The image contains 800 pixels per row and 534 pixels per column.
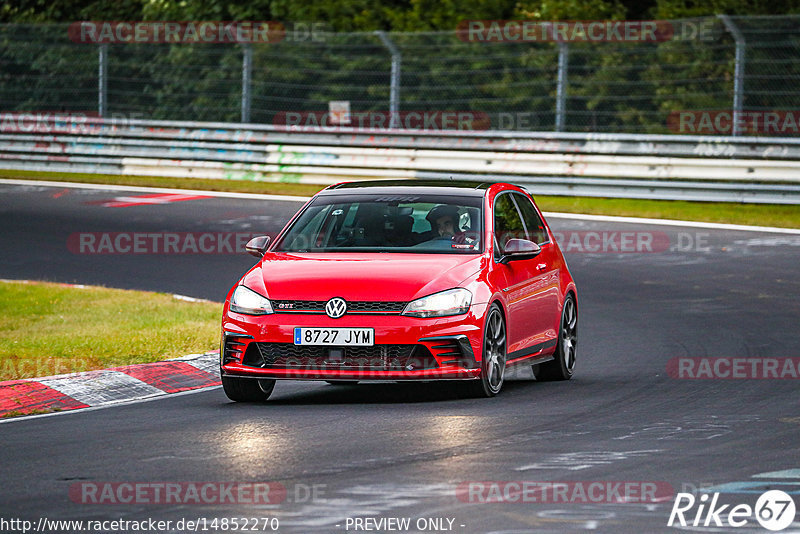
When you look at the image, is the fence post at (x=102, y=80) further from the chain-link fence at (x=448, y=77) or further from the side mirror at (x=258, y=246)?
the side mirror at (x=258, y=246)

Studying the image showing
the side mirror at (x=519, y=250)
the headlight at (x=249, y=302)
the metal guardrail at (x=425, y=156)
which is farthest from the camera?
the metal guardrail at (x=425, y=156)

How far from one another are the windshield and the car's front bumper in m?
0.91

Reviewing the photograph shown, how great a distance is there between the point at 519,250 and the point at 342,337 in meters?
1.63

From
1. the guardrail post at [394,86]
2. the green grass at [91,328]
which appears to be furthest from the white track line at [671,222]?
the green grass at [91,328]

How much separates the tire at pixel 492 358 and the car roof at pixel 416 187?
4.15 feet

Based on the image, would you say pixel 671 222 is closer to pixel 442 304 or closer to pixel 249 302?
pixel 442 304

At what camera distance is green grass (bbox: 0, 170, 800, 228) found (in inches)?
870

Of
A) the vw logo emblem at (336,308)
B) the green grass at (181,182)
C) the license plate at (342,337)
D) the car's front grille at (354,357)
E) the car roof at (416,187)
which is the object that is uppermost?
the car roof at (416,187)

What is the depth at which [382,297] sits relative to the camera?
966cm

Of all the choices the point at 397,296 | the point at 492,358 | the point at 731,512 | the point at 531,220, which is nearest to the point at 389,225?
the point at 397,296

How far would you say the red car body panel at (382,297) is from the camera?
379 inches

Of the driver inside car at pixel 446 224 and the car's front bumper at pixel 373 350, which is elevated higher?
the driver inside car at pixel 446 224

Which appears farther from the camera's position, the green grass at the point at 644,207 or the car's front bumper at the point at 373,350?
the green grass at the point at 644,207

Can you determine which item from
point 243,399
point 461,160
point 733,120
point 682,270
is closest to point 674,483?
point 243,399
